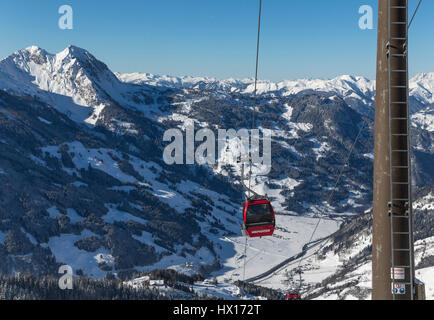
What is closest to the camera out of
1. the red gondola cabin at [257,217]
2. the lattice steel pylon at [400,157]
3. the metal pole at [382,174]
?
the lattice steel pylon at [400,157]

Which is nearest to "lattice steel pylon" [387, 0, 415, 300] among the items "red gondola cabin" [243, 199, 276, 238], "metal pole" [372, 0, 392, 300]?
"metal pole" [372, 0, 392, 300]

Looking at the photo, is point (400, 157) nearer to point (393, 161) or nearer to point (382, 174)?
point (393, 161)

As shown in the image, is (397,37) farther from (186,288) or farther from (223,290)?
(223,290)

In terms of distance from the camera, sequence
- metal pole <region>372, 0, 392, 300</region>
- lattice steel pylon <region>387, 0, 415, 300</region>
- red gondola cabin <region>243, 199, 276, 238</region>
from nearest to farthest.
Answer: lattice steel pylon <region>387, 0, 415, 300</region> < metal pole <region>372, 0, 392, 300</region> < red gondola cabin <region>243, 199, 276, 238</region>

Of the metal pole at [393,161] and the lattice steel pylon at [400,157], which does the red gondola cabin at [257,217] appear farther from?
the lattice steel pylon at [400,157]

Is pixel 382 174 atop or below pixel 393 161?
below

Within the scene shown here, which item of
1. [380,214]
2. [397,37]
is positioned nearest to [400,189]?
[380,214]

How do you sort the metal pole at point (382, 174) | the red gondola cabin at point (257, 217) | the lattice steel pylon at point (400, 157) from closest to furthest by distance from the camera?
the lattice steel pylon at point (400, 157)
the metal pole at point (382, 174)
the red gondola cabin at point (257, 217)

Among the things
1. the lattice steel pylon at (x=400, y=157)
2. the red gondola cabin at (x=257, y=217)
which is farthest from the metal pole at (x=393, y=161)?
the red gondola cabin at (x=257, y=217)

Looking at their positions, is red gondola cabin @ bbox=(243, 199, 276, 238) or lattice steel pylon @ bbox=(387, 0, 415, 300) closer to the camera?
lattice steel pylon @ bbox=(387, 0, 415, 300)

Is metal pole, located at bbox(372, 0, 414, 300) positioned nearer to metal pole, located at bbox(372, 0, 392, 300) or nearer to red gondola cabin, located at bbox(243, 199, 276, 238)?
metal pole, located at bbox(372, 0, 392, 300)

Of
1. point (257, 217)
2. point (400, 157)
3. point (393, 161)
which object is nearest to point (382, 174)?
point (393, 161)
